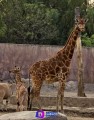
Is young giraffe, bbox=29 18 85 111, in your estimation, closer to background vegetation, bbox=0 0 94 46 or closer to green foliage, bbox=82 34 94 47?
green foliage, bbox=82 34 94 47

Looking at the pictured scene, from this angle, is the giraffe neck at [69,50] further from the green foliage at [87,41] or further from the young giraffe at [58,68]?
the green foliage at [87,41]

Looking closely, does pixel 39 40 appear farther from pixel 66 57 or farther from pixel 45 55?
pixel 66 57

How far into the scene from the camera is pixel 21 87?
12594 millimetres

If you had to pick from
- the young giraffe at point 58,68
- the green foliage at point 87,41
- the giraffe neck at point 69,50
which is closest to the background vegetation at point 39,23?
the green foliage at point 87,41

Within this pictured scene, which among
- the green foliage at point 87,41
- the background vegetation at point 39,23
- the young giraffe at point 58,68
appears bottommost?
the young giraffe at point 58,68

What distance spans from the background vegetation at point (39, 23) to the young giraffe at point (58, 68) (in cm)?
1978

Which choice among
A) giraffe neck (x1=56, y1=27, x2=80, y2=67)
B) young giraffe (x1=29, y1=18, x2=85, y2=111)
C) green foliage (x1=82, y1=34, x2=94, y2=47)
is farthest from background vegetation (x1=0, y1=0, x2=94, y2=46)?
giraffe neck (x1=56, y1=27, x2=80, y2=67)

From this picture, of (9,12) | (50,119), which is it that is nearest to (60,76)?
(50,119)

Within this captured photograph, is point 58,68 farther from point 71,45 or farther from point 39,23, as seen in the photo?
point 39,23

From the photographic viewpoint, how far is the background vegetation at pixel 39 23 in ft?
112

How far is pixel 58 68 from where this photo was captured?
12.8 metres

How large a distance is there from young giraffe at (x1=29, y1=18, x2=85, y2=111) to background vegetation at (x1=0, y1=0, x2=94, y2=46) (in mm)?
19777

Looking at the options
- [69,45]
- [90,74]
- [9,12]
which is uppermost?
[9,12]

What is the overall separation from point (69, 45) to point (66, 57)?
1.21ft
